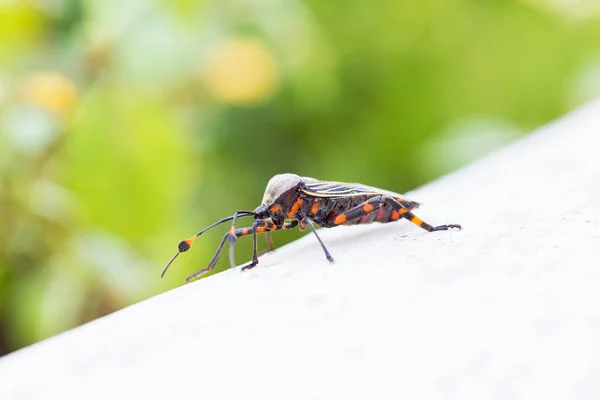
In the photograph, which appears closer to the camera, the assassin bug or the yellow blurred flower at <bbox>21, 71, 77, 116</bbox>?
the assassin bug

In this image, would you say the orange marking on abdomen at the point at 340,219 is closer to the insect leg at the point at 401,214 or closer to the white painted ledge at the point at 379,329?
the insect leg at the point at 401,214

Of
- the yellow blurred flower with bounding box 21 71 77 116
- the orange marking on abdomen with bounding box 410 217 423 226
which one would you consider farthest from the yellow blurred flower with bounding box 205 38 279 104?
the orange marking on abdomen with bounding box 410 217 423 226

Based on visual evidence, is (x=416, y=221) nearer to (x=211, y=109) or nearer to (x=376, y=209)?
(x=376, y=209)

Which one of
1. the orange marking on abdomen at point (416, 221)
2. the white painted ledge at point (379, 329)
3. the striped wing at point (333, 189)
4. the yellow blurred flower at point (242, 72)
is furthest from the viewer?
the yellow blurred flower at point (242, 72)

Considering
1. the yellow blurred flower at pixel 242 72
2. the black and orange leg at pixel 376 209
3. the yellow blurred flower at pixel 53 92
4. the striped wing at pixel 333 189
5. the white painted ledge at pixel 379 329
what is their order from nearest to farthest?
the white painted ledge at pixel 379 329
the black and orange leg at pixel 376 209
the striped wing at pixel 333 189
the yellow blurred flower at pixel 53 92
the yellow blurred flower at pixel 242 72

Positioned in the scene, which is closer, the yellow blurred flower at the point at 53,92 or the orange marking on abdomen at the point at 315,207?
the orange marking on abdomen at the point at 315,207

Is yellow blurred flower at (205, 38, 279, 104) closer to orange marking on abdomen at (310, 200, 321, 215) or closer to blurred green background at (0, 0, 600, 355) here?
blurred green background at (0, 0, 600, 355)

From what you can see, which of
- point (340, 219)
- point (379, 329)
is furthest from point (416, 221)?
point (379, 329)

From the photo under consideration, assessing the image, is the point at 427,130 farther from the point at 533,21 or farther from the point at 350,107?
the point at 533,21

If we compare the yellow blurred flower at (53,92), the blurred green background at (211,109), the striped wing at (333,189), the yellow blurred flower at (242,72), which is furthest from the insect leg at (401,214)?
the yellow blurred flower at (53,92)
